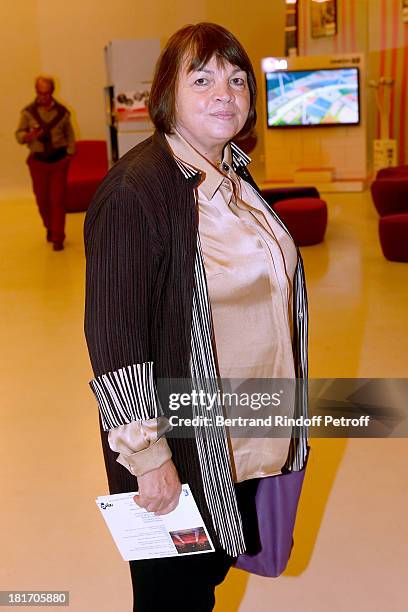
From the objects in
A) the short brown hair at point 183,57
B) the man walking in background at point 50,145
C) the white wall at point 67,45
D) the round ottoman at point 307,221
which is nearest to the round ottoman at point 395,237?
the round ottoman at point 307,221

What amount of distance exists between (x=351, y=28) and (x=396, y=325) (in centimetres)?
967

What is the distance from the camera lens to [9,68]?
46.8ft

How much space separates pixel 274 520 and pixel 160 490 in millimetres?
347

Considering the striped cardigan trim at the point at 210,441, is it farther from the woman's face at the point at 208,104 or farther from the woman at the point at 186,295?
the woman's face at the point at 208,104

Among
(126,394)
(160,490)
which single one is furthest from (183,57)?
(160,490)

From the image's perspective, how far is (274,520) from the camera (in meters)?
1.81

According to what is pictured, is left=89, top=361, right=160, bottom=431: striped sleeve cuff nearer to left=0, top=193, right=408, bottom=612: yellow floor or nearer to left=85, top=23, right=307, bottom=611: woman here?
left=85, top=23, right=307, bottom=611: woman

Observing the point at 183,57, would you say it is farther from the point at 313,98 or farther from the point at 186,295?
the point at 313,98

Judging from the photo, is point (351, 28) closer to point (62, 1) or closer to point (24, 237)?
point (62, 1)

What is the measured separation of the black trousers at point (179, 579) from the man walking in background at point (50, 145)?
7185 millimetres

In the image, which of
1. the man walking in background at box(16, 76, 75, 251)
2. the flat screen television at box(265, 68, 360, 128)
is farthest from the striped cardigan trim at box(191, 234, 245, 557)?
the flat screen television at box(265, 68, 360, 128)

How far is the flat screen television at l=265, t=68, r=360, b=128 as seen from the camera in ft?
41.5

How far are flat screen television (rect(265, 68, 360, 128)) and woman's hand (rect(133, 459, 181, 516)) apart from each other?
1172cm

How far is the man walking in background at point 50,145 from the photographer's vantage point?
8594mm
